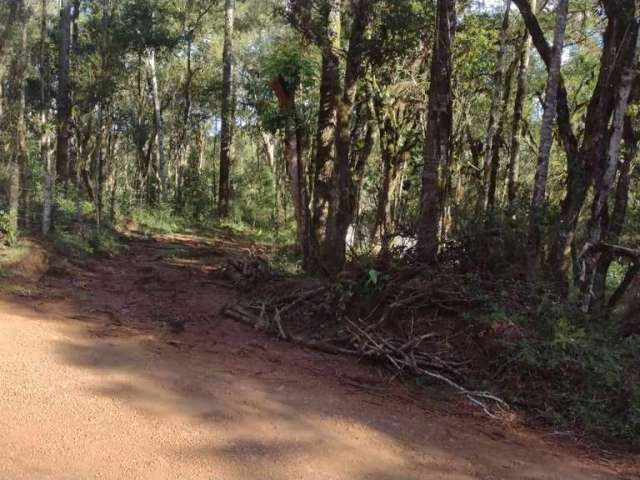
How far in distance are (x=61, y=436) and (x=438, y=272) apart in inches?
205

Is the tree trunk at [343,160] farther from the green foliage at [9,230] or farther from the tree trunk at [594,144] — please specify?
the green foliage at [9,230]

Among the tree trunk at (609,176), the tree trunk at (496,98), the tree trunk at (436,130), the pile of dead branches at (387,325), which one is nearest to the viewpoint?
the pile of dead branches at (387,325)

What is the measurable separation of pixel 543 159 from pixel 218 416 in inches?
234

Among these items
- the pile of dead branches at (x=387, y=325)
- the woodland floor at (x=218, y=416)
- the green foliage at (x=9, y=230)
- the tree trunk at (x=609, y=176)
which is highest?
the tree trunk at (x=609, y=176)

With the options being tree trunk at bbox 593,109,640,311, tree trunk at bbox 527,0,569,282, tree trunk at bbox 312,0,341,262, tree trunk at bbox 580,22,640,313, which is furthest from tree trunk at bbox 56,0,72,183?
tree trunk at bbox 580,22,640,313

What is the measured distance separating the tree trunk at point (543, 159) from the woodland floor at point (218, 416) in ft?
10.2

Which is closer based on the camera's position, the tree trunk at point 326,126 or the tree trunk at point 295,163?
the tree trunk at point 326,126

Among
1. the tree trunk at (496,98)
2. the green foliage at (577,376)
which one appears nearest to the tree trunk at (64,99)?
the tree trunk at (496,98)

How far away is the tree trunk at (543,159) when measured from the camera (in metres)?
8.10

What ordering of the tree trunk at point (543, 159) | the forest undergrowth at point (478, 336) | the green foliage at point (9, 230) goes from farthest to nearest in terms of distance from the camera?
the green foliage at point (9, 230) < the tree trunk at point (543, 159) < the forest undergrowth at point (478, 336)

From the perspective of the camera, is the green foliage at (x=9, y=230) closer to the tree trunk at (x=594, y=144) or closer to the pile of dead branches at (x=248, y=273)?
the pile of dead branches at (x=248, y=273)

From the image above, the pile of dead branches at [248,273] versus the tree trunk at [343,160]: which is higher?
the tree trunk at [343,160]

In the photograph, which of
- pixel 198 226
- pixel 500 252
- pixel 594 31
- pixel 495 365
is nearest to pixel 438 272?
pixel 500 252

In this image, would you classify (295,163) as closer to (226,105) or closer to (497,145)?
(497,145)
